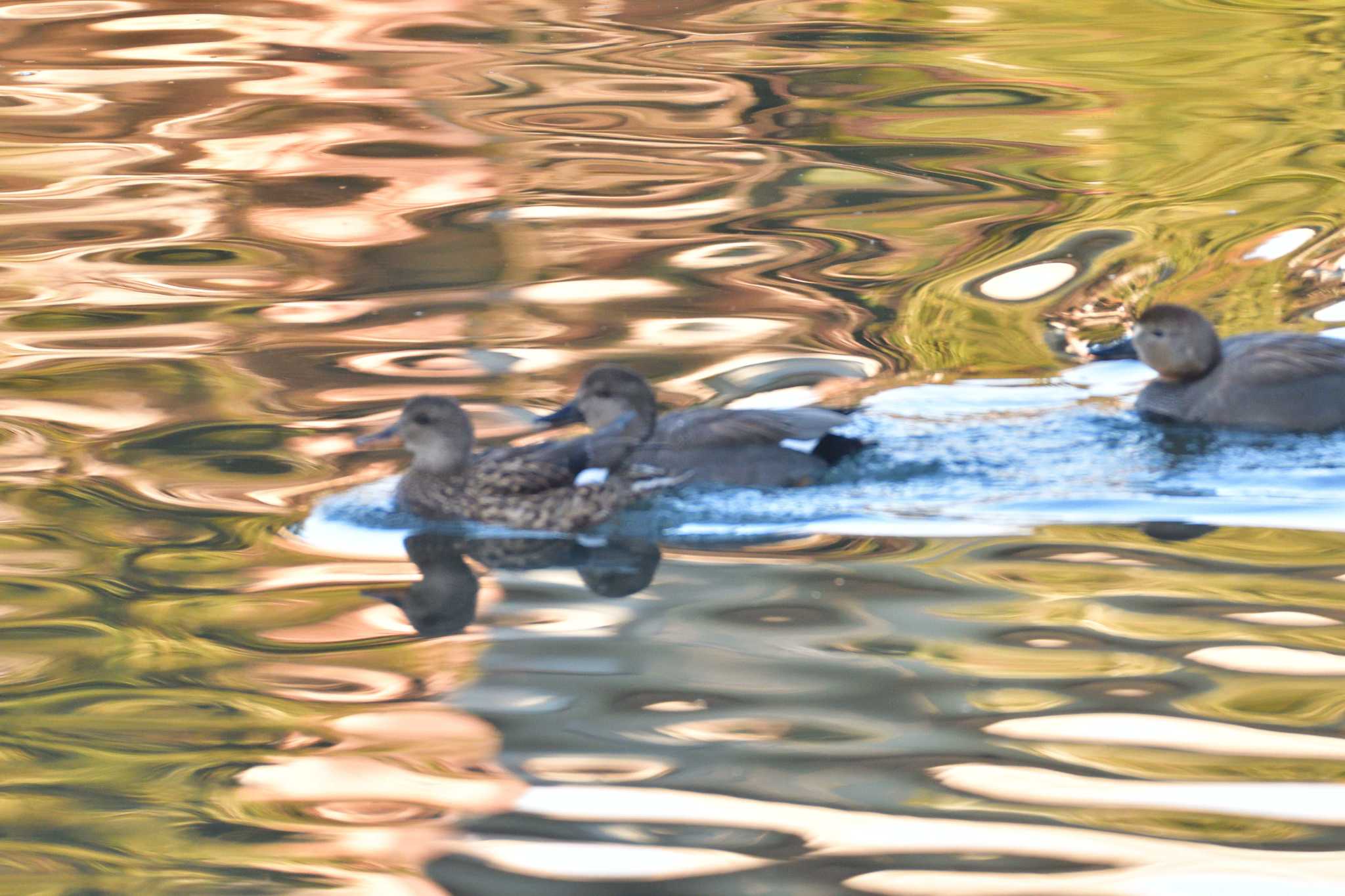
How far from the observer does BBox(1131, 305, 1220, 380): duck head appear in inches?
328

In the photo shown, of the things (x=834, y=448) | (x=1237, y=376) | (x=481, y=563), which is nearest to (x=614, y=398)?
(x=834, y=448)

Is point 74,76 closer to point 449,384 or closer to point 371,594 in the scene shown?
point 449,384

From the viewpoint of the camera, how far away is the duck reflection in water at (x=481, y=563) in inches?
242

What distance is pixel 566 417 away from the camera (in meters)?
7.81

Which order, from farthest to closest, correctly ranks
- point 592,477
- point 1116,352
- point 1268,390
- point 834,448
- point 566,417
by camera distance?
point 1116,352
point 1268,390
point 566,417
point 834,448
point 592,477

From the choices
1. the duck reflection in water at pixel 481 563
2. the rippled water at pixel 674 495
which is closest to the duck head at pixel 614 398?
the rippled water at pixel 674 495

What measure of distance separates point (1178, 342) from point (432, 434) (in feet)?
11.3

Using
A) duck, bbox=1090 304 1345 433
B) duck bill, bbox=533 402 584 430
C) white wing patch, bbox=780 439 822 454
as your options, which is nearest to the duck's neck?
duck bill, bbox=533 402 584 430

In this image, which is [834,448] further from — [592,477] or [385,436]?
[385,436]

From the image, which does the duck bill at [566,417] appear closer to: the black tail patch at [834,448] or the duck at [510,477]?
the duck at [510,477]

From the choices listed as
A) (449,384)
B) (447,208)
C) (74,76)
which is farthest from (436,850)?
(74,76)

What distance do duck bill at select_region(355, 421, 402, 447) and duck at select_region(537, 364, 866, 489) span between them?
814mm

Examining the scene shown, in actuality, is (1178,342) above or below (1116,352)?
above

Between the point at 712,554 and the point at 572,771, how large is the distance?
1825mm
